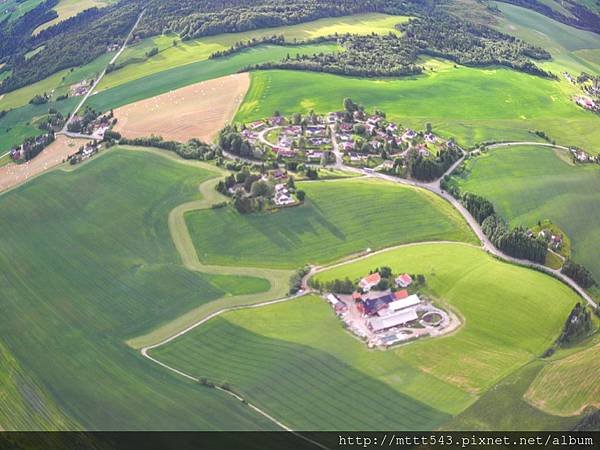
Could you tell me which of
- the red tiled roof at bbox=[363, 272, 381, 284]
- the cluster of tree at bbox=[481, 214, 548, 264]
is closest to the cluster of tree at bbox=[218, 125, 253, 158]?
the red tiled roof at bbox=[363, 272, 381, 284]

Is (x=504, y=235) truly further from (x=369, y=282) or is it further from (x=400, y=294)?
(x=369, y=282)

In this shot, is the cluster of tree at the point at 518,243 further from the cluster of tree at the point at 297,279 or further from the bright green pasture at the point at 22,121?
the bright green pasture at the point at 22,121

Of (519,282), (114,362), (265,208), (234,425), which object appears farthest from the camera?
Answer: (265,208)

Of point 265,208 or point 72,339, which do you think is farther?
point 265,208

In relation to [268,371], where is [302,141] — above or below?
above

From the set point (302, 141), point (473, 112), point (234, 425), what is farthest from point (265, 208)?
point (473, 112)

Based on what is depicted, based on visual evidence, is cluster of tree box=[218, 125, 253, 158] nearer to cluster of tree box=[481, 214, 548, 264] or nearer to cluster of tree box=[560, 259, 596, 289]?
cluster of tree box=[481, 214, 548, 264]

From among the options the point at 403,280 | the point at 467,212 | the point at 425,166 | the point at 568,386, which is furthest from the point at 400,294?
the point at 425,166

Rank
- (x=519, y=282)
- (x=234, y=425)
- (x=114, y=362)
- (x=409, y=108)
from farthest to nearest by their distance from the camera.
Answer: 1. (x=409, y=108)
2. (x=519, y=282)
3. (x=114, y=362)
4. (x=234, y=425)

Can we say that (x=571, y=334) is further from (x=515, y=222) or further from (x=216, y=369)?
(x=216, y=369)
